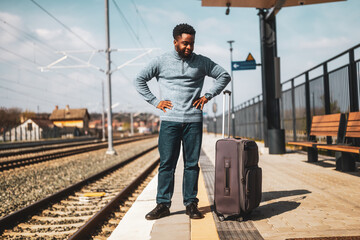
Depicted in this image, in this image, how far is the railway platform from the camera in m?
3.00

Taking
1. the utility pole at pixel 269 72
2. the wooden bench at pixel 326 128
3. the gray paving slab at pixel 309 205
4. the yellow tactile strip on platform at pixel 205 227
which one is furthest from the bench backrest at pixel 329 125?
the yellow tactile strip on platform at pixel 205 227

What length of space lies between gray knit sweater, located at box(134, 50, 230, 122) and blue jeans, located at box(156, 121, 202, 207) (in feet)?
0.33

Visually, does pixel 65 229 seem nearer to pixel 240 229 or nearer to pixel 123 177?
pixel 240 229

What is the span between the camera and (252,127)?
20.1m

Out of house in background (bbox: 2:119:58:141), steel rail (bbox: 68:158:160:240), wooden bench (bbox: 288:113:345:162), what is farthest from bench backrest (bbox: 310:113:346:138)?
house in background (bbox: 2:119:58:141)

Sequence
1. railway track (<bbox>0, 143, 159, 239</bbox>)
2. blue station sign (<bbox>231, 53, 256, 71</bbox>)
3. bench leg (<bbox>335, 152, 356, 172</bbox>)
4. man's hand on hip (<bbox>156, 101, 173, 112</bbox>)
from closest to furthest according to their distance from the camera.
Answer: man's hand on hip (<bbox>156, 101, 173, 112</bbox>) < railway track (<bbox>0, 143, 159, 239</bbox>) < bench leg (<bbox>335, 152, 356, 172</bbox>) < blue station sign (<bbox>231, 53, 256, 71</bbox>)

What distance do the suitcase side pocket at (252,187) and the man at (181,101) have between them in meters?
0.51

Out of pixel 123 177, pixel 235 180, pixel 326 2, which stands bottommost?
pixel 123 177

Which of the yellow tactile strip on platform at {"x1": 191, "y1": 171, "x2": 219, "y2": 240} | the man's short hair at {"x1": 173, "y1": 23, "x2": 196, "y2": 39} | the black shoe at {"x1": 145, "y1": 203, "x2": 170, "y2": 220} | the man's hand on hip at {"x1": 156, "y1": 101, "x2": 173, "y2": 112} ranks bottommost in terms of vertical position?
the yellow tactile strip on platform at {"x1": 191, "y1": 171, "x2": 219, "y2": 240}

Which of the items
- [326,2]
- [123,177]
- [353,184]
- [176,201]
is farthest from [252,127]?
[176,201]

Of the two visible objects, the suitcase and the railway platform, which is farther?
the suitcase

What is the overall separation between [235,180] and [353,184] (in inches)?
112

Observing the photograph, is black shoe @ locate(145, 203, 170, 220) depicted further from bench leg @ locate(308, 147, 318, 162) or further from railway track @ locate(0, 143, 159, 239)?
bench leg @ locate(308, 147, 318, 162)

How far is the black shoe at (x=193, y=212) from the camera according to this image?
11.7ft
